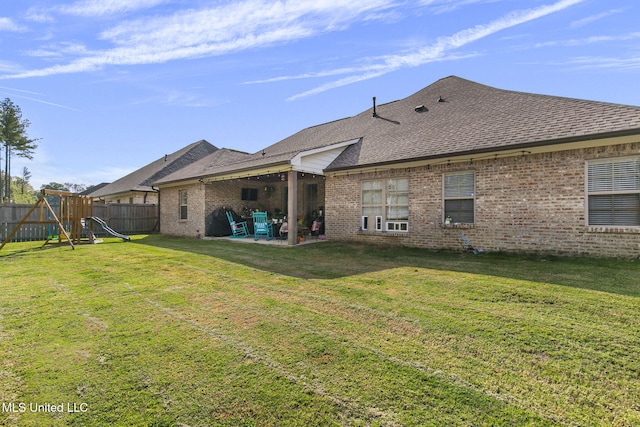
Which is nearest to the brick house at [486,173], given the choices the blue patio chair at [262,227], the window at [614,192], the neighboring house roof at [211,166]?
the window at [614,192]

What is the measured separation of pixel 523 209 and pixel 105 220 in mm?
19898

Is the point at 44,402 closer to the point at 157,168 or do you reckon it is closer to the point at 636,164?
the point at 636,164

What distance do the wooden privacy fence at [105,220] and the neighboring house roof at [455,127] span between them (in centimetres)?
603

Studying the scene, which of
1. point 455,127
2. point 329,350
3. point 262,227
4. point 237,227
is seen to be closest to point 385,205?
point 455,127

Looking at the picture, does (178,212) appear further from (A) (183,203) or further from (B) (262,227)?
(B) (262,227)

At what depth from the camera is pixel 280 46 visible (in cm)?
935

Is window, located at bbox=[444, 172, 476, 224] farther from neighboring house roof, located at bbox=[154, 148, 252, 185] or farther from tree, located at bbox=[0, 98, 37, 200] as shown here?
tree, located at bbox=[0, 98, 37, 200]

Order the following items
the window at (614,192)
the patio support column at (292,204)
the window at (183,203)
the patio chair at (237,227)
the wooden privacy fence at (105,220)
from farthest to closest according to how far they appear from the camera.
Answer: the window at (183,203)
the wooden privacy fence at (105,220)
the patio chair at (237,227)
the patio support column at (292,204)
the window at (614,192)

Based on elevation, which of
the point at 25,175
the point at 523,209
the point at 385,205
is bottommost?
the point at 523,209

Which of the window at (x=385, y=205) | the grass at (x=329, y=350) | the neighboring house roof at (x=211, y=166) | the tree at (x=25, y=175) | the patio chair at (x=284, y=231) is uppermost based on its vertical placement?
the tree at (x=25, y=175)

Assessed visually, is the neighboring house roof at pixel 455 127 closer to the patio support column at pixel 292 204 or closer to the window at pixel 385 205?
the patio support column at pixel 292 204

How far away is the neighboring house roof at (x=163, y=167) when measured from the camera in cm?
2186

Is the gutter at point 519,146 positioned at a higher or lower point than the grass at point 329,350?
higher

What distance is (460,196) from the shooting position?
28.1ft
